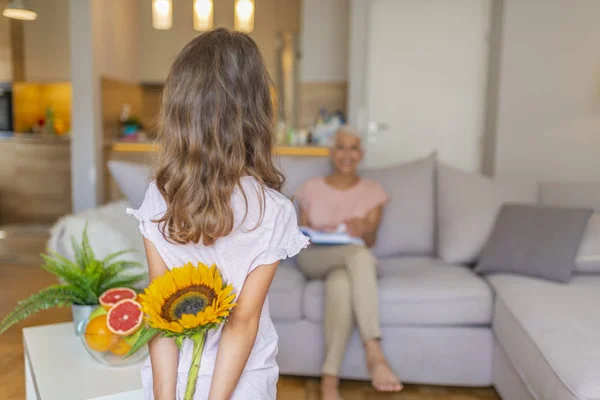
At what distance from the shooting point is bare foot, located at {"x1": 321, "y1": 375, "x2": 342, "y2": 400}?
214cm

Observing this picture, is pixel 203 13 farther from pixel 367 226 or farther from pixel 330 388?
pixel 330 388

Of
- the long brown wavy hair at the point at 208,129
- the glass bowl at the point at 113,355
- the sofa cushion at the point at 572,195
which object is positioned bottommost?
the glass bowl at the point at 113,355

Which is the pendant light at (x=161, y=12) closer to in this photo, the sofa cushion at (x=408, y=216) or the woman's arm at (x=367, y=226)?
the sofa cushion at (x=408, y=216)

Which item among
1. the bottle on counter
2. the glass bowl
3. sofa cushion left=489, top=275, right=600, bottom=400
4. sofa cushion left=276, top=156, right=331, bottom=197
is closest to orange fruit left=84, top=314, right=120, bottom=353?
the glass bowl

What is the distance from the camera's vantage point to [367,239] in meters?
2.79

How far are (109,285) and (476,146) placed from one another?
4052 mm

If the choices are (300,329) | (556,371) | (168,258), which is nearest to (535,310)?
(556,371)

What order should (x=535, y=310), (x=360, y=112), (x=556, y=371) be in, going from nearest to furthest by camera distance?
1. (x=556, y=371)
2. (x=535, y=310)
3. (x=360, y=112)

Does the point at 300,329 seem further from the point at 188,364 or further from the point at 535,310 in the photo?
the point at 188,364

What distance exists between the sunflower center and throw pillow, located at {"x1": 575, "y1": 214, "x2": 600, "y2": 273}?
202 centimetres

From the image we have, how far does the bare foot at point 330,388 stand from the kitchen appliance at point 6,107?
5101 mm

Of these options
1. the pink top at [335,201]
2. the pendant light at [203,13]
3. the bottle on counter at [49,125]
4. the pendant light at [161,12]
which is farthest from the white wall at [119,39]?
the pink top at [335,201]

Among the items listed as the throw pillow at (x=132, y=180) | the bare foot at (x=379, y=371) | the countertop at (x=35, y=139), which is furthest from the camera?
the countertop at (x=35, y=139)

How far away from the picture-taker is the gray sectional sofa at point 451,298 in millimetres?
1790
